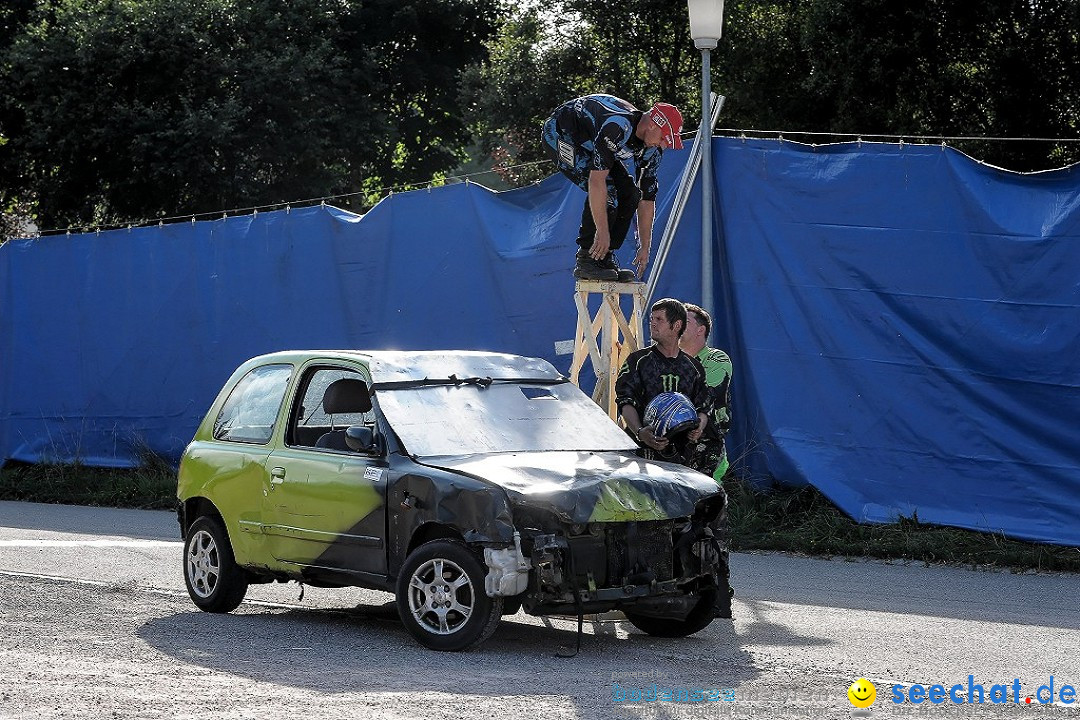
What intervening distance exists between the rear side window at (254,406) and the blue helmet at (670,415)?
2027 millimetres

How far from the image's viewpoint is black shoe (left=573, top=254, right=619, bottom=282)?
31.5 ft

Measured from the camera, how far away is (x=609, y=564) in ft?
22.9

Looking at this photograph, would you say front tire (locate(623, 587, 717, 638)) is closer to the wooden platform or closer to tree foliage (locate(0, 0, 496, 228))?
the wooden platform

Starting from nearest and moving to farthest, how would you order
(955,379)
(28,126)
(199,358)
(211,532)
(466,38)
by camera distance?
(211,532)
(955,379)
(199,358)
(28,126)
(466,38)

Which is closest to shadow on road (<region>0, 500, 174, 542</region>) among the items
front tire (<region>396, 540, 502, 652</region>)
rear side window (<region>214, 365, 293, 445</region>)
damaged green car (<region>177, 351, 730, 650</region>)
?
rear side window (<region>214, 365, 293, 445</region>)

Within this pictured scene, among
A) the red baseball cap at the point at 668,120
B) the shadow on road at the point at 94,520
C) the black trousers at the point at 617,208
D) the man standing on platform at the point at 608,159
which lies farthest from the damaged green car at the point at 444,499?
the shadow on road at the point at 94,520

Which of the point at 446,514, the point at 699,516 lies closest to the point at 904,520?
the point at 699,516

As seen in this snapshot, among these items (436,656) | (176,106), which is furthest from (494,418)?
(176,106)

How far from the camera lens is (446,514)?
697cm

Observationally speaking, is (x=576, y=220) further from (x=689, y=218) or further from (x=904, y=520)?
(x=904, y=520)

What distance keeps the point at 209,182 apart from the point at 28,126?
10.2 feet

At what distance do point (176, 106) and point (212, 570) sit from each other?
62.5 feet

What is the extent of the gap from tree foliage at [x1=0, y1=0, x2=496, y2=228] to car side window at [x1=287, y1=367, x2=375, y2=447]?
57.2ft

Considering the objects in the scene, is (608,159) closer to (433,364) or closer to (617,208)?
(617,208)
